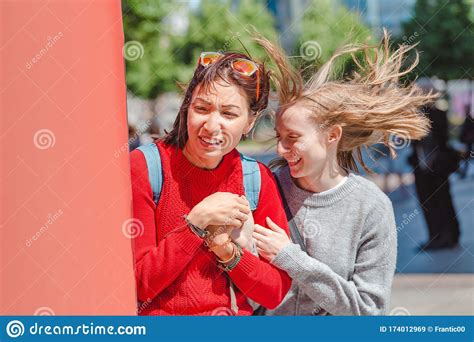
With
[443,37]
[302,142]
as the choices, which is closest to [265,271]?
[302,142]

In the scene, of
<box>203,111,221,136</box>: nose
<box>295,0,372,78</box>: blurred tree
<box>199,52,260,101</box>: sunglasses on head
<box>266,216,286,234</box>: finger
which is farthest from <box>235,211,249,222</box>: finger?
<box>295,0,372,78</box>: blurred tree

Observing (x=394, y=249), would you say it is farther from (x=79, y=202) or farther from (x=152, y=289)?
(x=79, y=202)

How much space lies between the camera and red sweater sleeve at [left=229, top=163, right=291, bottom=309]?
2917 millimetres

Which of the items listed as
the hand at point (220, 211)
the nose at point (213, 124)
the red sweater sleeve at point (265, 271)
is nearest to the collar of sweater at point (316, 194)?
the red sweater sleeve at point (265, 271)

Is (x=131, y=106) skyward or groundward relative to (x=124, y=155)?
skyward

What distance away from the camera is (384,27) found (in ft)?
11.4

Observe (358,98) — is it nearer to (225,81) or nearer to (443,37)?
(225,81)

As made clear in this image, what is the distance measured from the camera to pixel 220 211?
2895 mm

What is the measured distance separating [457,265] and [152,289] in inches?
72.5

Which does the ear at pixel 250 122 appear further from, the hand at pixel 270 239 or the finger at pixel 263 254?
the finger at pixel 263 254

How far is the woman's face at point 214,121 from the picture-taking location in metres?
2.93

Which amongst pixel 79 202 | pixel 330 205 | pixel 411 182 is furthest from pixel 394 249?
pixel 79 202

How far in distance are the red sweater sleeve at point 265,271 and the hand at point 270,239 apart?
0.02 metres

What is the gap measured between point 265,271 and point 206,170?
0.46 m
